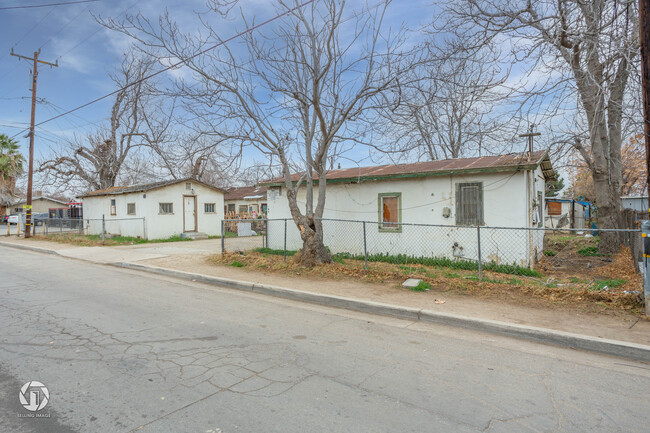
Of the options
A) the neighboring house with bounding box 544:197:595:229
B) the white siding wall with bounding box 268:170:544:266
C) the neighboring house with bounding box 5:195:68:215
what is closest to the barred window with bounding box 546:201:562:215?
the neighboring house with bounding box 544:197:595:229

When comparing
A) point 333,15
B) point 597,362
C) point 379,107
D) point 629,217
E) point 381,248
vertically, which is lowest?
point 597,362

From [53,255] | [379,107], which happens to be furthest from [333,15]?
[53,255]

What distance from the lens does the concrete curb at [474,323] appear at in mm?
4430

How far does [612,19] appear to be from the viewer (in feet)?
20.5

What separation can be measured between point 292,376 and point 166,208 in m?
19.3

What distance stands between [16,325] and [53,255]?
1155 centimetres

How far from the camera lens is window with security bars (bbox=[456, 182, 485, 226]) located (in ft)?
34.3

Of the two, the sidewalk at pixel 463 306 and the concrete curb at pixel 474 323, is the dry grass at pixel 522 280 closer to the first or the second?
the sidewalk at pixel 463 306

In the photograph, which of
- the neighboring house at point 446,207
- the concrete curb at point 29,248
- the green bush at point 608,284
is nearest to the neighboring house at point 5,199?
the concrete curb at point 29,248

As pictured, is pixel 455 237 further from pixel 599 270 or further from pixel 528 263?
pixel 599 270

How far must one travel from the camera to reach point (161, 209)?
67.1 ft

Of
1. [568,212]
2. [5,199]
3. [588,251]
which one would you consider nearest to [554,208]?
[568,212]

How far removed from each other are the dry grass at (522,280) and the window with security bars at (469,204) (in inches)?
66.3

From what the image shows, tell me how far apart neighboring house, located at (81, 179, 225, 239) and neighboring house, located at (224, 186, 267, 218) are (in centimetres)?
776
